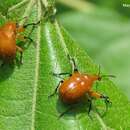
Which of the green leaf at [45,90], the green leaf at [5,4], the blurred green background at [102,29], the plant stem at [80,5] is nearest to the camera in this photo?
the green leaf at [45,90]

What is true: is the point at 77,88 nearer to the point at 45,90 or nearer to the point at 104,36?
the point at 45,90

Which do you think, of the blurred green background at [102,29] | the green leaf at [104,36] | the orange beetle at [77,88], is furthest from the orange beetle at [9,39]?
the green leaf at [104,36]

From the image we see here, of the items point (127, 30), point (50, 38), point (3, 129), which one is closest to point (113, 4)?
point (127, 30)

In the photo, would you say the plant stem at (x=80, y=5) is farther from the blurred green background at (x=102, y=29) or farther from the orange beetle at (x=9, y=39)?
the orange beetle at (x=9, y=39)

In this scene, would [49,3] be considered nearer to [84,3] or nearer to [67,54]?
[67,54]

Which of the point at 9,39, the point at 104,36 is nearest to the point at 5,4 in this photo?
the point at 9,39

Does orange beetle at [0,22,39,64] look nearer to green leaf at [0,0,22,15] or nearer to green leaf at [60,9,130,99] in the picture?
green leaf at [0,0,22,15]
